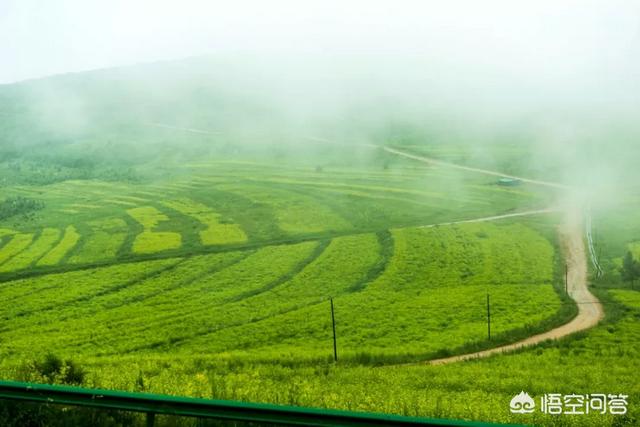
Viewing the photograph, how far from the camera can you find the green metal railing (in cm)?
710

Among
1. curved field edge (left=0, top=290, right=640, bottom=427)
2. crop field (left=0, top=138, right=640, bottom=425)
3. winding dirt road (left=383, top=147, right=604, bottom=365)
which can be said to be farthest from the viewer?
winding dirt road (left=383, top=147, right=604, bottom=365)

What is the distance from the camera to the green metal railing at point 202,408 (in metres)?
7.10

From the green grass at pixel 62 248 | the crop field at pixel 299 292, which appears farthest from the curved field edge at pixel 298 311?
the green grass at pixel 62 248

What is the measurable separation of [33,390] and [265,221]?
87653mm

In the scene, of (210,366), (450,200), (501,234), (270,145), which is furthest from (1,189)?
(210,366)

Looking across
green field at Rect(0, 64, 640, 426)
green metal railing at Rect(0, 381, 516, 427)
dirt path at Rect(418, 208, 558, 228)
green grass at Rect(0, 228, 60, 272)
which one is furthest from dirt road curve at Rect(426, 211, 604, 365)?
green grass at Rect(0, 228, 60, 272)

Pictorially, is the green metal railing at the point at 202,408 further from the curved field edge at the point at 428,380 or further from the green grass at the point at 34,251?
the green grass at the point at 34,251

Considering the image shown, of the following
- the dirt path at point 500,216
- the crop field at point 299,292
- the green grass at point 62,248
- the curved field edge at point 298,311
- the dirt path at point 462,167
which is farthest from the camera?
the dirt path at point 462,167

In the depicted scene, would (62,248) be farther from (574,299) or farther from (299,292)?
(574,299)

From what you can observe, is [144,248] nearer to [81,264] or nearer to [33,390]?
[81,264]

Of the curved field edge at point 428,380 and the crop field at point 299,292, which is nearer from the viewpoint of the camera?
the curved field edge at point 428,380

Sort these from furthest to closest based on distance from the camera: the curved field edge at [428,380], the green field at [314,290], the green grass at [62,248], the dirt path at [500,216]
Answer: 1. the dirt path at [500,216]
2. the green grass at [62,248]
3. the green field at [314,290]
4. the curved field edge at [428,380]

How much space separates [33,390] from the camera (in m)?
7.95

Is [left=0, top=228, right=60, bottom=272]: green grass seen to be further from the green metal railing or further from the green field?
the green metal railing
